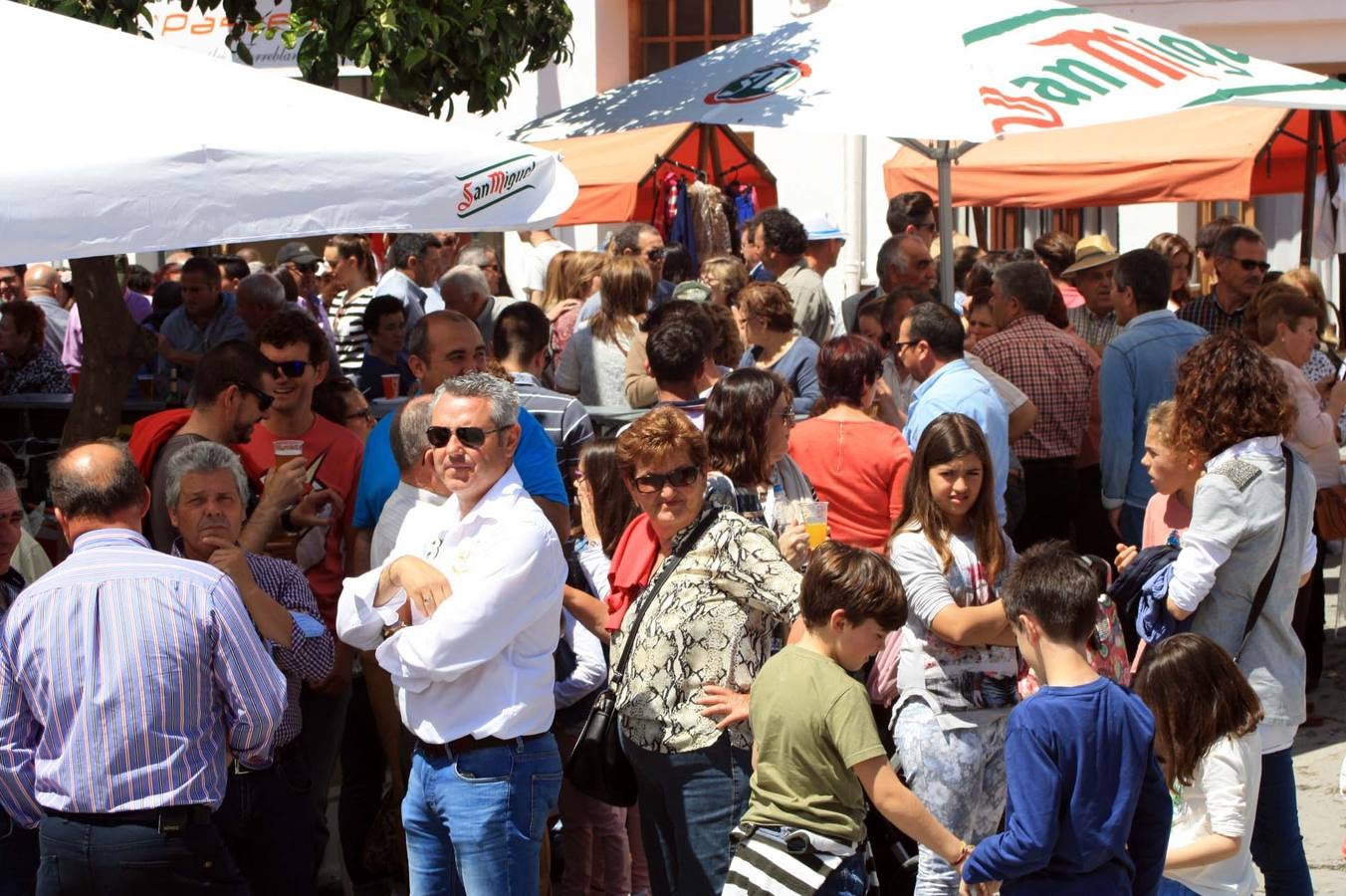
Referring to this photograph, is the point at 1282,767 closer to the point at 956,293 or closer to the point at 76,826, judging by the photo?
the point at 76,826

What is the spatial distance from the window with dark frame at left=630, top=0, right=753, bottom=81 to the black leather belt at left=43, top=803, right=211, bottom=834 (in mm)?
15735

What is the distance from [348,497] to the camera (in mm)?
5340

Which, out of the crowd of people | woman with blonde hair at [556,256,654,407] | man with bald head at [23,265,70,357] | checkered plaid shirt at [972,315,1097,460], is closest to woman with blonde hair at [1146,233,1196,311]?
the crowd of people

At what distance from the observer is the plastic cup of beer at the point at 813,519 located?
187 inches

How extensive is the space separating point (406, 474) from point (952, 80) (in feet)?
10.5

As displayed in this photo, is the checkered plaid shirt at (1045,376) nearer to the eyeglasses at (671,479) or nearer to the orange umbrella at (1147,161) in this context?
the orange umbrella at (1147,161)

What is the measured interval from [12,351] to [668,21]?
1073 centimetres

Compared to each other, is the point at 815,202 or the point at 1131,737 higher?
the point at 815,202

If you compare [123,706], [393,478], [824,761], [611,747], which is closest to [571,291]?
[393,478]

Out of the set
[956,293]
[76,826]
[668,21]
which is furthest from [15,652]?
[668,21]

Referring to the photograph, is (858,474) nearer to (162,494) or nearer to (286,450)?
(286,450)

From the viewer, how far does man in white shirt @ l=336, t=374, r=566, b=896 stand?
3.84 metres

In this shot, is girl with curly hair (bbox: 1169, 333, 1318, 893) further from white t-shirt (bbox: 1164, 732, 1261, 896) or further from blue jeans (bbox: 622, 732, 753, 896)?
blue jeans (bbox: 622, 732, 753, 896)

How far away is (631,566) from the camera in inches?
178
